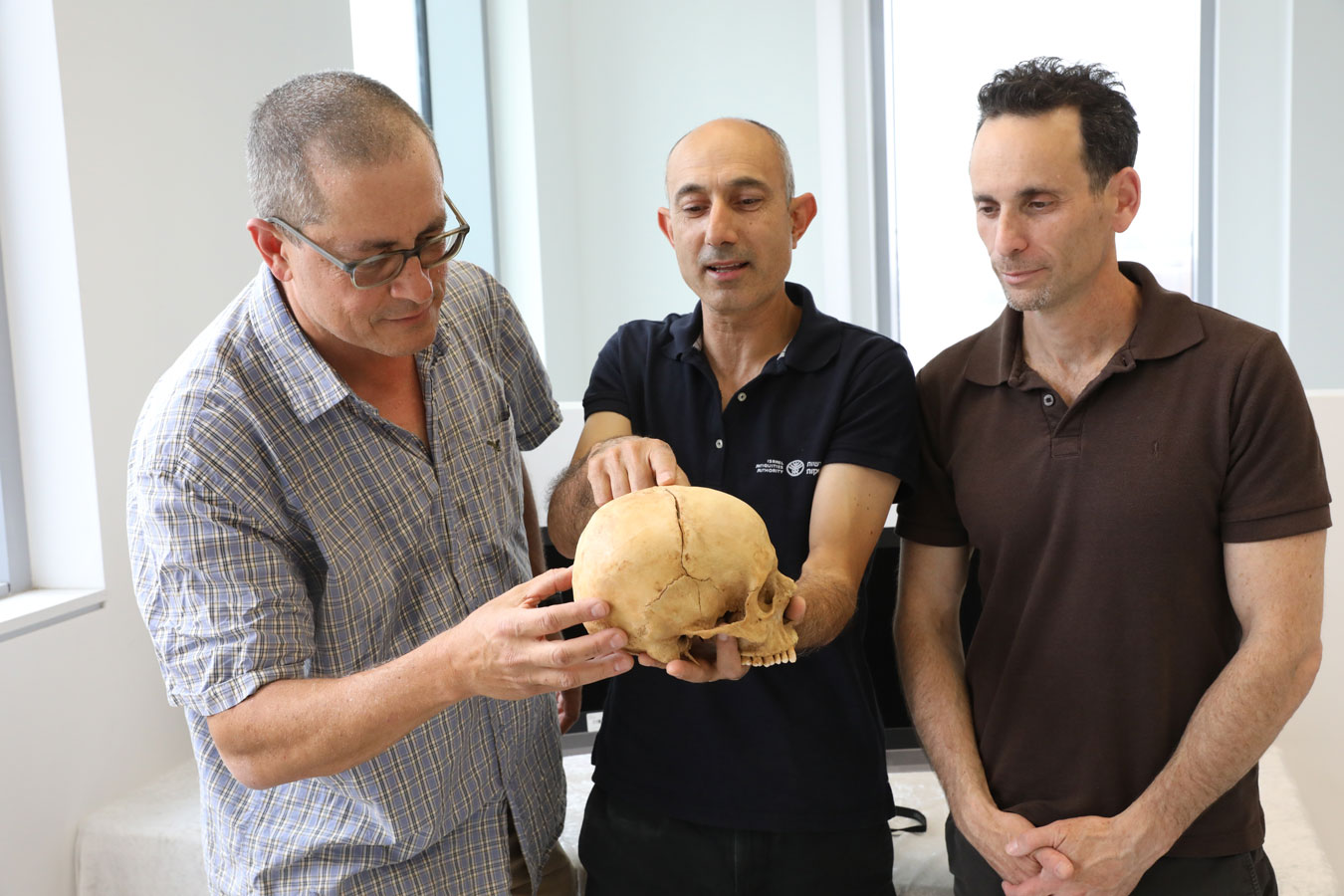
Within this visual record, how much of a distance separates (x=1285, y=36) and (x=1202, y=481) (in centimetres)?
323

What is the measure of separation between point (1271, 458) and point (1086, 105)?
0.54 meters

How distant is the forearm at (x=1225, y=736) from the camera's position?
1473 millimetres

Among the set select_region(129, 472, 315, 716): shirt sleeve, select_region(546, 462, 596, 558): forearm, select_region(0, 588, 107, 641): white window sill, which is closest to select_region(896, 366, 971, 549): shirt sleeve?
select_region(546, 462, 596, 558): forearm

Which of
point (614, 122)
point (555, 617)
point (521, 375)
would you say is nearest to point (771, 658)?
point (555, 617)

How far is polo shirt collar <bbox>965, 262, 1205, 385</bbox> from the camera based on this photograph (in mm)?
1547

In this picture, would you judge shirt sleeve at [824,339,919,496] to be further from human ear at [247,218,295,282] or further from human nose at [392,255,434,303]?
human ear at [247,218,295,282]

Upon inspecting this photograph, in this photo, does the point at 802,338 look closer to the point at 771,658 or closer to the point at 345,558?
the point at 771,658

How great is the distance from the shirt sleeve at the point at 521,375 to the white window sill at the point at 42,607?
1109 millimetres

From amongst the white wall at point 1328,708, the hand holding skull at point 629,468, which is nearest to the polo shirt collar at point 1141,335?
the hand holding skull at point 629,468

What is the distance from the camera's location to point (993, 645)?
1651 millimetres

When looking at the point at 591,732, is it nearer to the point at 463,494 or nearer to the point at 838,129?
the point at 463,494

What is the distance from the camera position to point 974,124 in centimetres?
469

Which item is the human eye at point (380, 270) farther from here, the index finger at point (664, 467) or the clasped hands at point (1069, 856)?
the clasped hands at point (1069, 856)

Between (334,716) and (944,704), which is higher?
(334,716)
